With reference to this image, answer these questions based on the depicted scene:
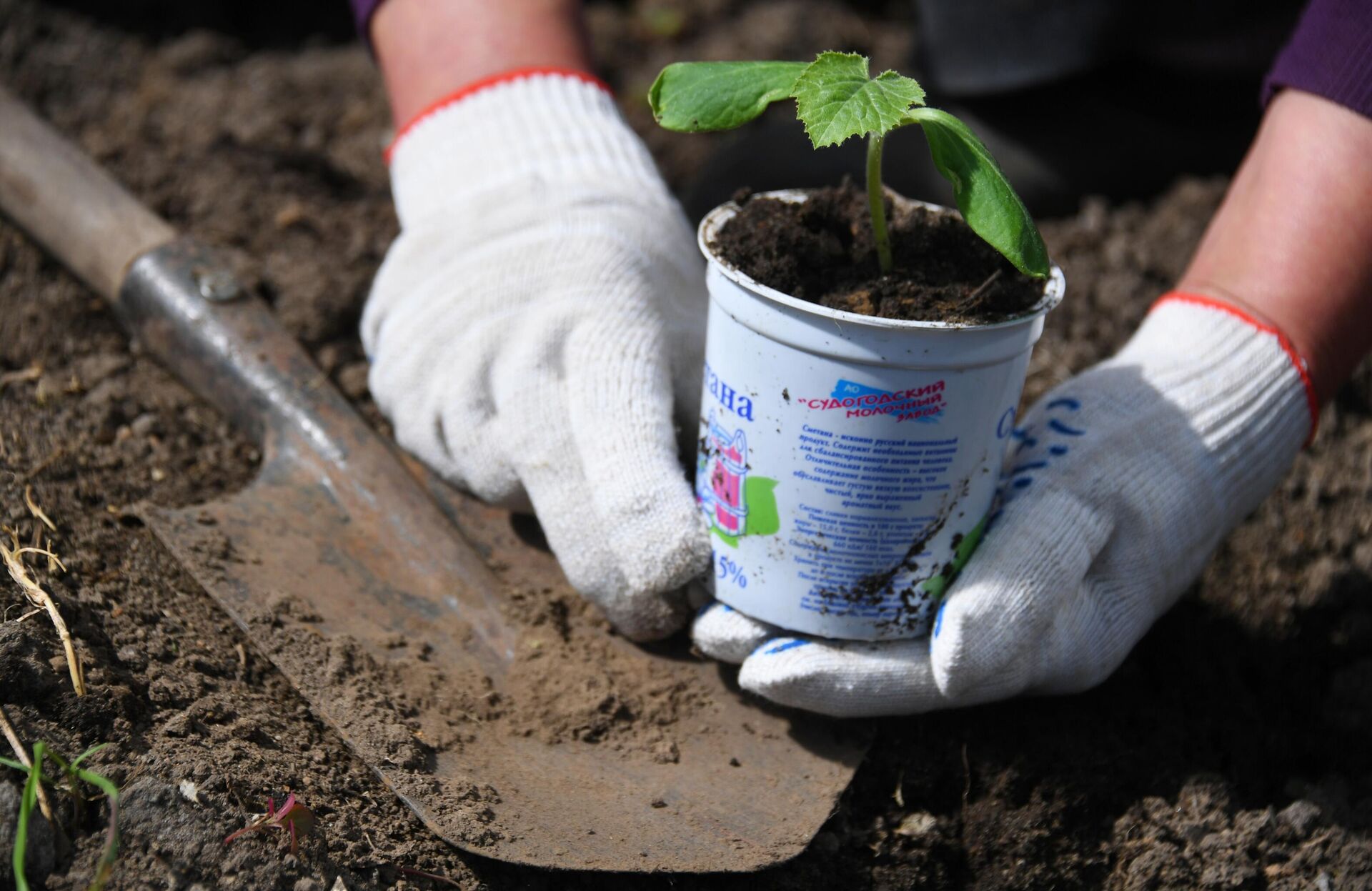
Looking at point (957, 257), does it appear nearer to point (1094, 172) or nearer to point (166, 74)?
point (1094, 172)

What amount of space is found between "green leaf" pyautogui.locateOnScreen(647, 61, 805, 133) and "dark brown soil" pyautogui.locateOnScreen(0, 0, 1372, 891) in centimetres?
73

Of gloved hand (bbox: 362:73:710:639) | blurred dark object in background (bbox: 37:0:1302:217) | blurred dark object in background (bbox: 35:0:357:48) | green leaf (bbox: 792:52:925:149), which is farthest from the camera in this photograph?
blurred dark object in background (bbox: 35:0:357:48)

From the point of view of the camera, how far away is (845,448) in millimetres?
1127

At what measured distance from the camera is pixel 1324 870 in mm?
1299

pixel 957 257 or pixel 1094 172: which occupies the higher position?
pixel 957 257

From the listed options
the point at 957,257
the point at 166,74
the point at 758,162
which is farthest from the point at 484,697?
the point at 166,74

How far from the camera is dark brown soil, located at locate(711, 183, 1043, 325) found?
1120 mm

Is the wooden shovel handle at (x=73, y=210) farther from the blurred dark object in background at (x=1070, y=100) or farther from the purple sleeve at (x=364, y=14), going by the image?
the blurred dark object in background at (x=1070, y=100)

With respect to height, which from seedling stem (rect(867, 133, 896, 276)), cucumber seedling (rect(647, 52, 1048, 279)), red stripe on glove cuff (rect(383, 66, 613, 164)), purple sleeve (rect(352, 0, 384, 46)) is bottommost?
red stripe on glove cuff (rect(383, 66, 613, 164))

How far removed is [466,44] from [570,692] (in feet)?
3.58

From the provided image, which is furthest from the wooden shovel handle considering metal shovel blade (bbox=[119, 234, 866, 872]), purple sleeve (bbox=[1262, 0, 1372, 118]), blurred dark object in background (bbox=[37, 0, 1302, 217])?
purple sleeve (bbox=[1262, 0, 1372, 118])

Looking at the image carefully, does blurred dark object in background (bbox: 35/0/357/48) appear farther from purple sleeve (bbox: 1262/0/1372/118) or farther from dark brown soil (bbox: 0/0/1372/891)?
purple sleeve (bbox: 1262/0/1372/118)

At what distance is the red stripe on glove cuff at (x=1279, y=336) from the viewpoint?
147cm

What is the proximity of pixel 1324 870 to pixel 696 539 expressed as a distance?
86cm
